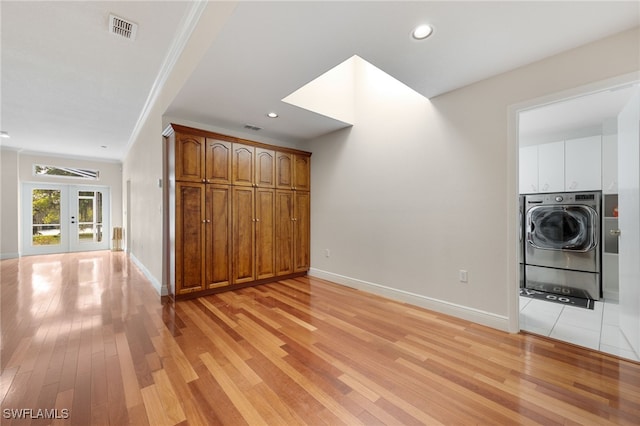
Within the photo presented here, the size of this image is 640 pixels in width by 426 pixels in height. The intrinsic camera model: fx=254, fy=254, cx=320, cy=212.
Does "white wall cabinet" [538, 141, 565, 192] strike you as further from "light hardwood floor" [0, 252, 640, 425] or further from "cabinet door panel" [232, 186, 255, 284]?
"cabinet door panel" [232, 186, 255, 284]

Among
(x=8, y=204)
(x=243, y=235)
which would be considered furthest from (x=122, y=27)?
(x=8, y=204)

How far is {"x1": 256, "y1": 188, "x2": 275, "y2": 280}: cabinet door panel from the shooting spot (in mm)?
3949

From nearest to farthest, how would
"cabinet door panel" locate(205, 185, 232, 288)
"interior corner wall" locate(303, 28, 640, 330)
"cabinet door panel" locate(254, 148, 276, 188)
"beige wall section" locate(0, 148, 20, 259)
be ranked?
"interior corner wall" locate(303, 28, 640, 330) → "cabinet door panel" locate(205, 185, 232, 288) → "cabinet door panel" locate(254, 148, 276, 188) → "beige wall section" locate(0, 148, 20, 259)

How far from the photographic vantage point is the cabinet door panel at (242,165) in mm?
3693

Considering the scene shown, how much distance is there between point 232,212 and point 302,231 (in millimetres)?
1312

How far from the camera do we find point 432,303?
2906 mm

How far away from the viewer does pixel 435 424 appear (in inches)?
52.2

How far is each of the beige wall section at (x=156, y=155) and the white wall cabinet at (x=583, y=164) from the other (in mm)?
4498

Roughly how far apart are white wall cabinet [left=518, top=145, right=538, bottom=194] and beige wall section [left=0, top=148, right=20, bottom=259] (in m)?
10.9

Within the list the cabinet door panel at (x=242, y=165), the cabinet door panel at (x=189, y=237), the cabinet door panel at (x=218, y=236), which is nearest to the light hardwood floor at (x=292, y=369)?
the cabinet door panel at (x=189, y=237)

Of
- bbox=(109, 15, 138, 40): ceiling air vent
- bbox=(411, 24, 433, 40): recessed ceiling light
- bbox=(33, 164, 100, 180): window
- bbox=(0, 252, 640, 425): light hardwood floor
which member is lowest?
bbox=(0, 252, 640, 425): light hardwood floor

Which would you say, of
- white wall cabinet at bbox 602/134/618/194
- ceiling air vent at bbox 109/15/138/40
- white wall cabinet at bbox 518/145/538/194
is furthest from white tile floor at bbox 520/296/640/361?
ceiling air vent at bbox 109/15/138/40

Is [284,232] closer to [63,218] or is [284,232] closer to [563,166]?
[563,166]

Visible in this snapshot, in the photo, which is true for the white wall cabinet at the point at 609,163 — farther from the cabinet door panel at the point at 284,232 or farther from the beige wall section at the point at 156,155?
the beige wall section at the point at 156,155
